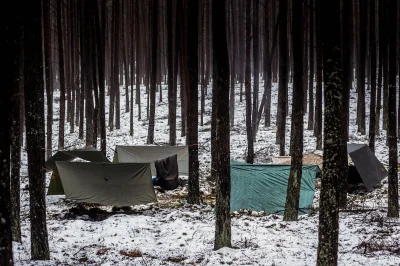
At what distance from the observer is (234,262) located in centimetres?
763

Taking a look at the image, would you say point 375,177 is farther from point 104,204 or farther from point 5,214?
point 5,214

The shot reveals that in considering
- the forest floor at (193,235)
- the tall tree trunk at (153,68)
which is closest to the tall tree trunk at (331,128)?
the forest floor at (193,235)

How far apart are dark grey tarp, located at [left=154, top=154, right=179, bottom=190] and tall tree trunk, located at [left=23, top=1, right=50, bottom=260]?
7.46 metres

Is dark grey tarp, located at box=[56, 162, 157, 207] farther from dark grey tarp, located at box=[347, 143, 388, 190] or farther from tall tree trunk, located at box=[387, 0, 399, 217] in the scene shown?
dark grey tarp, located at box=[347, 143, 388, 190]

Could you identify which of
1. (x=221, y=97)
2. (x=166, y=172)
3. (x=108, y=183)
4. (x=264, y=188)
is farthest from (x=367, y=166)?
(x=108, y=183)

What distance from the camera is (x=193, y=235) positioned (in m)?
9.61

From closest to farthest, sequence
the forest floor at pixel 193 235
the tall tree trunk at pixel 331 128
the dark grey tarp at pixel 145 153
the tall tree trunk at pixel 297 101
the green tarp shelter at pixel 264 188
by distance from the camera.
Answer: the tall tree trunk at pixel 331 128 → the forest floor at pixel 193 235 → the tall tree trunk at pixel 297 101 → the green tarp shelter at pixel 264 188 → the dark grey tarp at pixel 145 153

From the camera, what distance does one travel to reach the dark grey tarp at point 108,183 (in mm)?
12266

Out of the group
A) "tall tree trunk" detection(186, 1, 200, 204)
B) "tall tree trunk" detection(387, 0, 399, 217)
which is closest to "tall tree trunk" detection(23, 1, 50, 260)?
"tall tree trunk" detection(186, 1, 200, 204)

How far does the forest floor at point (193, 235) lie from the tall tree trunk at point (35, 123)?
0.58 meters

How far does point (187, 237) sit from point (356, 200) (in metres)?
6.16

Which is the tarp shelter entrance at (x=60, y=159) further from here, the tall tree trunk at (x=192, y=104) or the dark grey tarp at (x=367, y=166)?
the dark grey tarp at (x=367, y=166)

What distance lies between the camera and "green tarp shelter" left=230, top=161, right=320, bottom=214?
1217 cm

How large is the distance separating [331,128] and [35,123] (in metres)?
4.98
